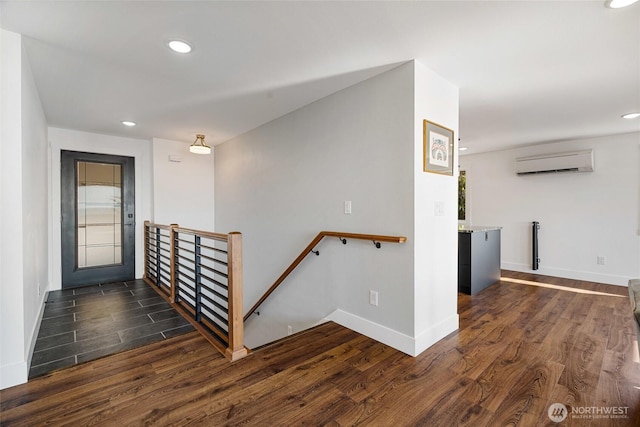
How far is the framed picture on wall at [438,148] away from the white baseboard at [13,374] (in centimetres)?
323

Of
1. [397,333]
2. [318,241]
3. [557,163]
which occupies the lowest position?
[397,333]

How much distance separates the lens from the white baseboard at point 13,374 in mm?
1917

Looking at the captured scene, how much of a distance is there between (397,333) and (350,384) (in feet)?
2.32

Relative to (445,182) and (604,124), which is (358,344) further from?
(604,124)

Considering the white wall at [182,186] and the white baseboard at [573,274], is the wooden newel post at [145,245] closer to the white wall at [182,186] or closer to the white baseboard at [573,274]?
the white wall at [182,186]

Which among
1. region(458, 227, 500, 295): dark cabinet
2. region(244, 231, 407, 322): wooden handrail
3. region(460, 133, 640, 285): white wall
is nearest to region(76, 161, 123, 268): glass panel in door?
region(244, 231, 407, 322): wooden handrail

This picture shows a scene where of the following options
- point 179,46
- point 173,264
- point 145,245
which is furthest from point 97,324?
point 179,46

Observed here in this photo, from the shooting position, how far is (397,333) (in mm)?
2504

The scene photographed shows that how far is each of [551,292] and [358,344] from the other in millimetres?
3388

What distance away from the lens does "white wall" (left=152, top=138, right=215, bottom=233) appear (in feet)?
16.2

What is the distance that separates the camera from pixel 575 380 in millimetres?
2043

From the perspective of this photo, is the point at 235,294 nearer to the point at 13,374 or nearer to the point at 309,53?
the point at 13,374

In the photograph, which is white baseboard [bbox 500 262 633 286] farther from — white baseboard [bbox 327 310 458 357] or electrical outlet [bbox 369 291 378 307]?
electrical outlet [bbox 369 291 378 307]

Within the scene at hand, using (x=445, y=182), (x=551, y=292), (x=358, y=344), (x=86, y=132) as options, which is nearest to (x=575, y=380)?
(x=358, y=344)
